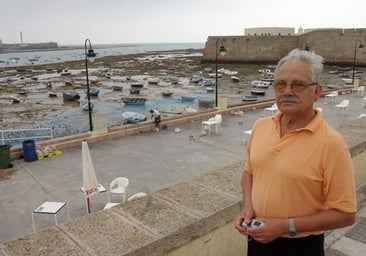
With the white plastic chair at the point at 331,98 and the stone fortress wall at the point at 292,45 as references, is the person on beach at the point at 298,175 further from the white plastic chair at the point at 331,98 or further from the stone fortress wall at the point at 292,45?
the stone fortress wall at the point at 292,45

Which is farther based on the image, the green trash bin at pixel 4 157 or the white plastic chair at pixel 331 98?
the white plastic chair at pixel 331 98

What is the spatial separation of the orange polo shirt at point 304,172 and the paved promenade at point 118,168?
2.64m

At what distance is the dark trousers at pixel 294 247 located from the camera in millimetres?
2043

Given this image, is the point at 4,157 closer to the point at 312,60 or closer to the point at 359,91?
the point at 312,60

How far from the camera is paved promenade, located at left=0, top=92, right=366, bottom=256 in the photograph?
786cm

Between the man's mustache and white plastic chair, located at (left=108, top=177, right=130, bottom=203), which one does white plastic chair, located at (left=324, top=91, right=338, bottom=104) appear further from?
the man's mustache

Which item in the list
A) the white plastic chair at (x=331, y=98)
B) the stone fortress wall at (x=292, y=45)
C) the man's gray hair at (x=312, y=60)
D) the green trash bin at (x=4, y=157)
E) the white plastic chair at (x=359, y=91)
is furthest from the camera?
the stone fortress wall at (x=292, y=45)

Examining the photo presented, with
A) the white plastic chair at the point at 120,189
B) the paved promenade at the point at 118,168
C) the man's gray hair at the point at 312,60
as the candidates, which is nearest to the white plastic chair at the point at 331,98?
the paved promenade at the point at 118,168

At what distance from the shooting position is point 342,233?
3.85 m

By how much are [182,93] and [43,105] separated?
16616 millimetres

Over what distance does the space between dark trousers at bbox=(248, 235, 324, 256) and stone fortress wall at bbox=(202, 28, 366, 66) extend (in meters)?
57.4

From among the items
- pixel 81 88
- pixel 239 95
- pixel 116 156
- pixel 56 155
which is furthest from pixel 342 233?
pixel 81 88

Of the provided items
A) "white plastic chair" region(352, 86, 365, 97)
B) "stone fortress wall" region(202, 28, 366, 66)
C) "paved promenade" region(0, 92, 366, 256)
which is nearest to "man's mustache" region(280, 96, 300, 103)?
"paved promenade" region(0, 92, 366, 256)

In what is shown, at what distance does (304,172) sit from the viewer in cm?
187
